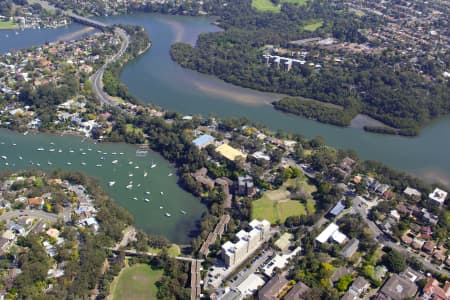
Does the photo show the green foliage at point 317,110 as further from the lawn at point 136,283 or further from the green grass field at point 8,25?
the green grass field at point 8,25

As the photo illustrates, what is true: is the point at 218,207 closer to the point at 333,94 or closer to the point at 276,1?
the point at 333,94

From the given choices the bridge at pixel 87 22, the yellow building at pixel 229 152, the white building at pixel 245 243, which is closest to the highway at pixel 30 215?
the white building at pixel 245 243

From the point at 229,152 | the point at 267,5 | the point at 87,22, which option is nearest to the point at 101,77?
the point at 229,152

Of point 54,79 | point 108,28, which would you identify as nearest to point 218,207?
point 54,79

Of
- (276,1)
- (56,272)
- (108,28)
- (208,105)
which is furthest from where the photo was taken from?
(276,1)

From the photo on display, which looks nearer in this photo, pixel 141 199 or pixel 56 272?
pixel 56 272

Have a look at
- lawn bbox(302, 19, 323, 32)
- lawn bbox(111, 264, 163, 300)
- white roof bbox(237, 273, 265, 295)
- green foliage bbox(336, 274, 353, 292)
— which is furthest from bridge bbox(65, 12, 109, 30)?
green foliage bbox(336, 274, 353, 292)
